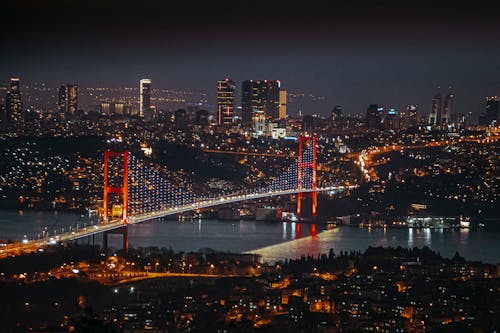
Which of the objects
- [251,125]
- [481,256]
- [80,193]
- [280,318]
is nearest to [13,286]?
[280,318]

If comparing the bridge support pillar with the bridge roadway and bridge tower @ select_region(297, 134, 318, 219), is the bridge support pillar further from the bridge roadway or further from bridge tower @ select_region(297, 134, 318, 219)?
bridge tower @ select_region(297, 134, 318, 219)

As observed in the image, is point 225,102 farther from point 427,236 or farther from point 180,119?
point 427,236

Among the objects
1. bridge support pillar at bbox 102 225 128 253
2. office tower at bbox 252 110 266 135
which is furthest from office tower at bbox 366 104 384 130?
bridge support pillar at bbox 102 225 128 253

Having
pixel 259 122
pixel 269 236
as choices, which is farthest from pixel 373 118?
pixel 269 236

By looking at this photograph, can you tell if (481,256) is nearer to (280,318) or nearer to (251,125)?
(280,318)

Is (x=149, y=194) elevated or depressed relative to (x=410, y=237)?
elevated

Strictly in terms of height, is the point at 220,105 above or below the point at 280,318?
above

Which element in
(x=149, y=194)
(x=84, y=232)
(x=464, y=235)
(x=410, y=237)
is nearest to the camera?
(x=84, y=232)
